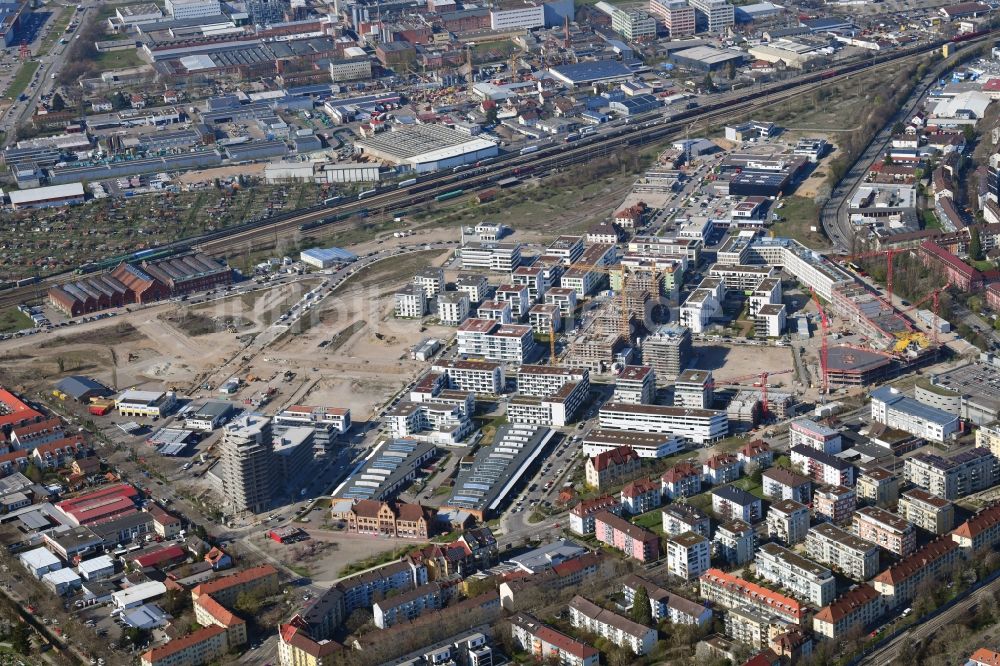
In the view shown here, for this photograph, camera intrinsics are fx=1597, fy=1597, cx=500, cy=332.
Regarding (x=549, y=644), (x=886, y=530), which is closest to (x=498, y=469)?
(x=549, y=644)

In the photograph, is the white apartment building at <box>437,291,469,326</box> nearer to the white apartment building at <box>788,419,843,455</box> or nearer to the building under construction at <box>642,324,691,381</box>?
the building under construction at <box>642,324,691,381</box>

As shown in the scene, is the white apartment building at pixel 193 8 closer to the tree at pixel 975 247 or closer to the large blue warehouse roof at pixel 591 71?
the large blue warehouse roof at pixel 591 71

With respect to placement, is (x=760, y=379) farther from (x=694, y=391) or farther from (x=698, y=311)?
(x=698, y=311)

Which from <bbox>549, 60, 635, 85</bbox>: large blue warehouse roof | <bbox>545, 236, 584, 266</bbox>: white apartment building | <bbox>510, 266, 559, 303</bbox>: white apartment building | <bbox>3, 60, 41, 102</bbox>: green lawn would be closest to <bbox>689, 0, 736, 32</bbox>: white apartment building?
<bbox>549, 60, 635, 85</bbox>: large blue warehouse roof

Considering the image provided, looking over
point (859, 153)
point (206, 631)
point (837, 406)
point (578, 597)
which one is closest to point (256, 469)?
point (206, 631)

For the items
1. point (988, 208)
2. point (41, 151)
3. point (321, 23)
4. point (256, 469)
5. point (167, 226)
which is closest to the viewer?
point (256, 469)

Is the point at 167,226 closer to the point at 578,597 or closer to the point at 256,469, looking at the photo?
the point at 256,469
